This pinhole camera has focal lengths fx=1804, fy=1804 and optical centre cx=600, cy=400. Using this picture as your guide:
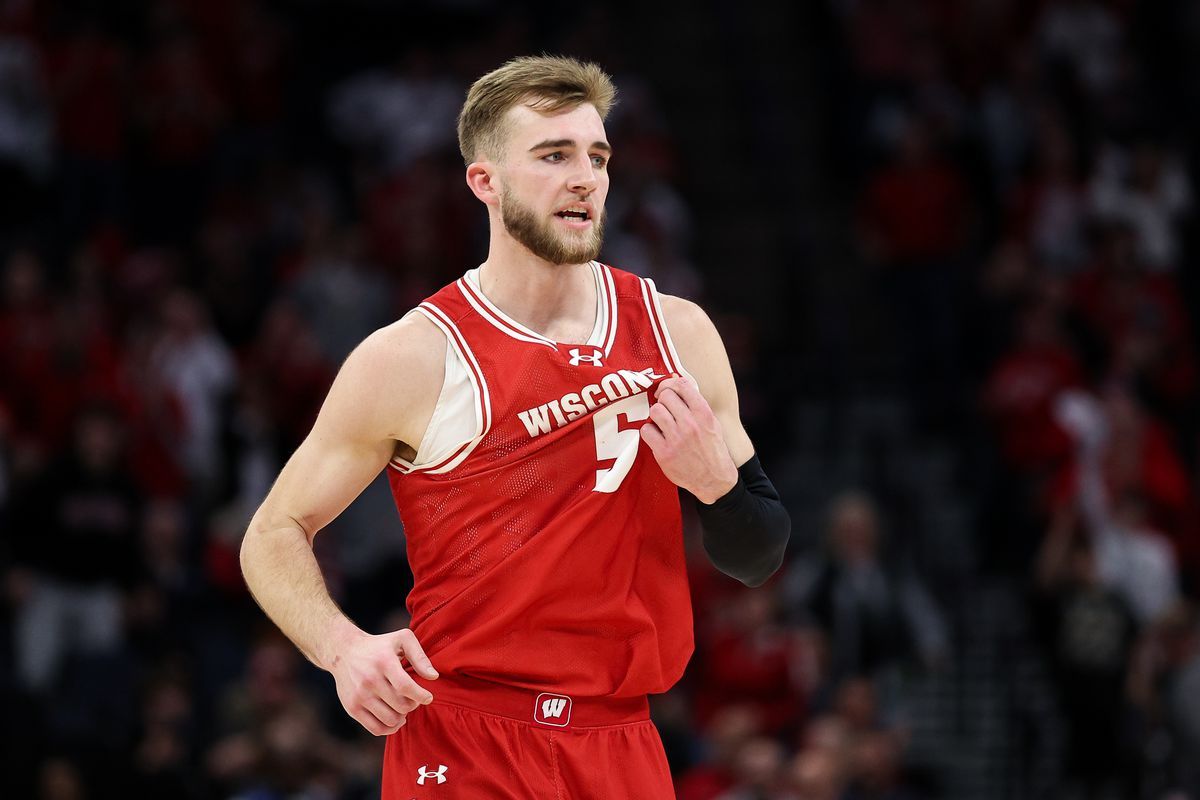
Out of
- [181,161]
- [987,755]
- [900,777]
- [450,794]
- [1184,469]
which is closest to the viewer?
[450,794]

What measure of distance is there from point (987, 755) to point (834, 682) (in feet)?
4.90

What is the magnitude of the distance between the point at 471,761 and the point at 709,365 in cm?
136

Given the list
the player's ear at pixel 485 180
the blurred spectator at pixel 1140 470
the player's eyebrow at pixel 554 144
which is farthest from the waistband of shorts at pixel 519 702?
the blurred spectator at pixel 1140 470

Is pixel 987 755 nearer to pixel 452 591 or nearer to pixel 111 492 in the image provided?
pixel 111 492

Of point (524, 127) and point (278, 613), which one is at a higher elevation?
point (524, 127)

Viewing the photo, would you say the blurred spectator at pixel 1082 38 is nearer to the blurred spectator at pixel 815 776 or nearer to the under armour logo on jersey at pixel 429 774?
the blurred spectator at pixel 815 776

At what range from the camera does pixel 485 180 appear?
531cm

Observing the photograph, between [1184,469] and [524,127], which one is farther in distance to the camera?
[1184,469]

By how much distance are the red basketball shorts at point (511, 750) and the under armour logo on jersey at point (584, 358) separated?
3.09ft

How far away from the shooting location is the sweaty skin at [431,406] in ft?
16.0

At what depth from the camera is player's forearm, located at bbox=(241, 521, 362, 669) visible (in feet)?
16.2

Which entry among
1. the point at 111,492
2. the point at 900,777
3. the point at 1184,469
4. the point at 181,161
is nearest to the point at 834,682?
the point at 900,777

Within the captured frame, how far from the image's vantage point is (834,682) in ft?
43.5

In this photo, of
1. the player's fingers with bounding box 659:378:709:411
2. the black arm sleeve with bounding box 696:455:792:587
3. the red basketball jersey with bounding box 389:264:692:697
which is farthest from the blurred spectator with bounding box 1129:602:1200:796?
the player's fingers with bounding box 659:378:709:411
